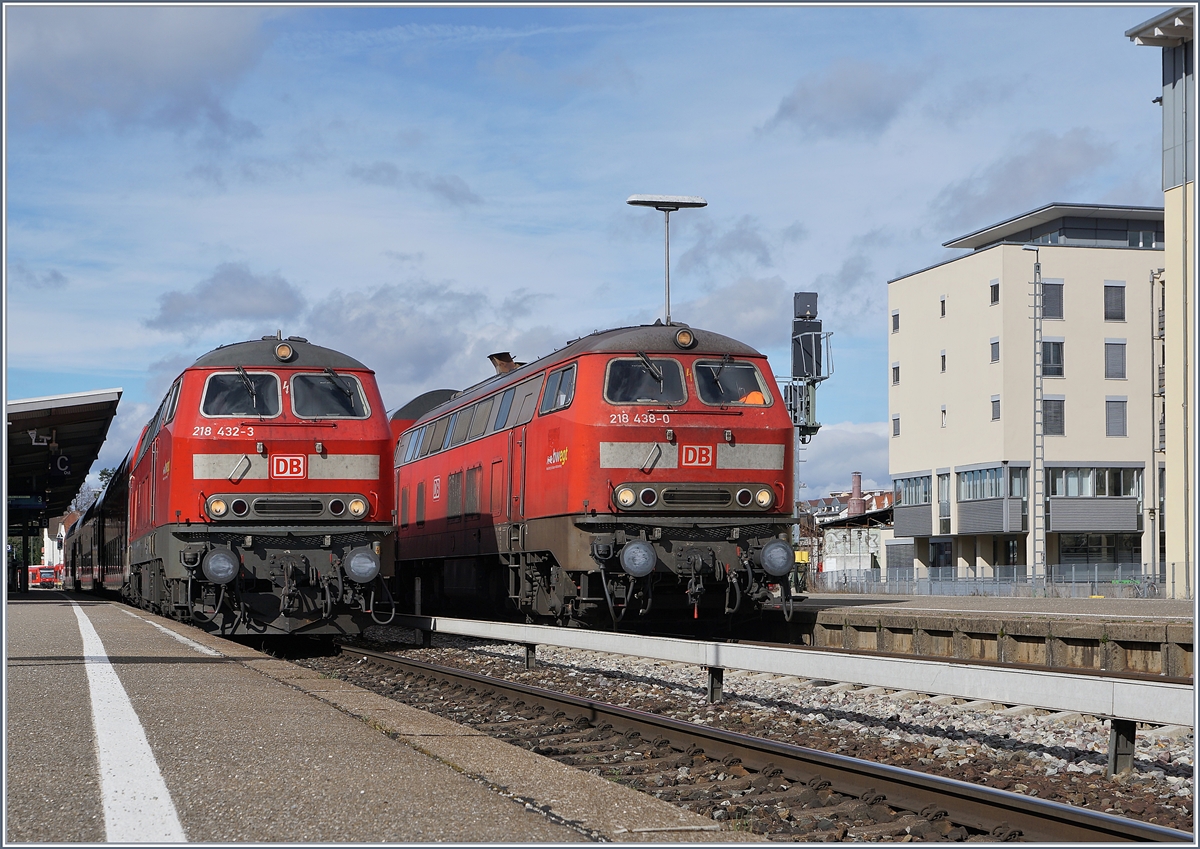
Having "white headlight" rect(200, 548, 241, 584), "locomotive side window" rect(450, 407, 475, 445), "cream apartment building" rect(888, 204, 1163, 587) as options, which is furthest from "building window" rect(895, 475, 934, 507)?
"white headlight" rect(200, 548, 241, 584)

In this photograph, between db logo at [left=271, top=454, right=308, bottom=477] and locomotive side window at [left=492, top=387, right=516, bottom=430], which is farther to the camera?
locomotive side window at [left=492, top=387, right=516, bottom=430]

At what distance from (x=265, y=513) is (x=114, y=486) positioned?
43.5 feet

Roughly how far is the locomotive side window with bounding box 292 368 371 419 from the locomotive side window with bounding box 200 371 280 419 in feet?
0.85

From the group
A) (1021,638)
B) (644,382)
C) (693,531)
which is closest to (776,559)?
(693,531)

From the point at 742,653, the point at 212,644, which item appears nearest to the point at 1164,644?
the point at 742,653

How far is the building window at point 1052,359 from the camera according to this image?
177ft

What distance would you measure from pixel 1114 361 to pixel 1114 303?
2.38m

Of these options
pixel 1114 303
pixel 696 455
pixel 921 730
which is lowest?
pixel 921 730

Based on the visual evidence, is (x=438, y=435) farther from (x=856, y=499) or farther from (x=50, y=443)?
(x=856, y=499)

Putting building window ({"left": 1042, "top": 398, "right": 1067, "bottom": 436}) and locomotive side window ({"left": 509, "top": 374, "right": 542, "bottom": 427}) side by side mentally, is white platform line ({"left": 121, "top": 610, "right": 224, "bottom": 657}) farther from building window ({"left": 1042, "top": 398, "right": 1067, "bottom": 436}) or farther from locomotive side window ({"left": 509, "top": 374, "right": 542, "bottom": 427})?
building window ({"left": 1042, "top": 398, "right": 1067, "bottom": 436})

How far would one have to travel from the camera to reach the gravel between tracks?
299 inches

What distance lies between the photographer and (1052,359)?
5397 cm

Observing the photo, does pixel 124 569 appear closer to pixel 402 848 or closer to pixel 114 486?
pixel 114 486

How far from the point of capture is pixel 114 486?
27172 mm
